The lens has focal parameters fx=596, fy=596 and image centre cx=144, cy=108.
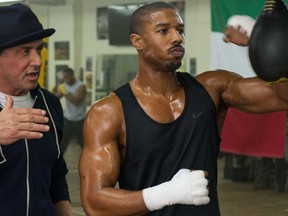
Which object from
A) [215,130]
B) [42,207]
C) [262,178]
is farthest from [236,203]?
[42,207]

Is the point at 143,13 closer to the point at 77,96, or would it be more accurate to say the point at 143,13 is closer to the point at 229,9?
the point at 229,9

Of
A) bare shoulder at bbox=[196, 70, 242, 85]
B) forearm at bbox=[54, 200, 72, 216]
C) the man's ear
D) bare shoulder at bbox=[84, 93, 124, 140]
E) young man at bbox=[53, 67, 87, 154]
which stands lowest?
young man at bbox=[53, 67, 87, 154]

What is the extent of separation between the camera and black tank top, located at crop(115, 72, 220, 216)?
2.06 m

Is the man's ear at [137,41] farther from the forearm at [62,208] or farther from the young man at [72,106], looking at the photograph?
the young man at [72,106]

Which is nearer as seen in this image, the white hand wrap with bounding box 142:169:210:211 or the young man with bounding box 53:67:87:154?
the white hand wrap with bounding box 142:169:210:211

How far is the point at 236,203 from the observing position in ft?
16.8

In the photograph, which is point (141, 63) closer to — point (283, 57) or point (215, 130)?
point (215, 130)

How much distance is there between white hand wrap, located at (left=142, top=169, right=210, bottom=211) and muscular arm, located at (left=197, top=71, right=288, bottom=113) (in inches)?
15.7

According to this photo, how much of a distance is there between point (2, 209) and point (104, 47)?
4414mm

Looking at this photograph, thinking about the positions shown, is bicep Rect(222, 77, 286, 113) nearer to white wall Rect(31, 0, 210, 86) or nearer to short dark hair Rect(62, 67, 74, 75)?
white wall Rect(31, 0, 210, 86)

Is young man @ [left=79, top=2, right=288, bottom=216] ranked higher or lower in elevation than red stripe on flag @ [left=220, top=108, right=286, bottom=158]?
higher

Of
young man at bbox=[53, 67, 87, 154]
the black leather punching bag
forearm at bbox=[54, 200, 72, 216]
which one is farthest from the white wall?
the black leather punching bag

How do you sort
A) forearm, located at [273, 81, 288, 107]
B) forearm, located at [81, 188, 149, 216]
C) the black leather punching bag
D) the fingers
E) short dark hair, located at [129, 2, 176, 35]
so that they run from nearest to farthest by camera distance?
the fingers
the black leather punching bag
forearm, located at [81, 188, 149, 216]
forearm, located at [273, 81, 288, 107]
short dark hair, located at [129, 2, 176, 35]

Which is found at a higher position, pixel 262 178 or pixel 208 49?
pixel 208 49
